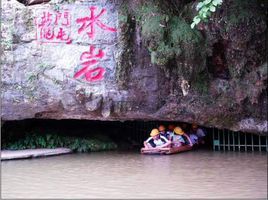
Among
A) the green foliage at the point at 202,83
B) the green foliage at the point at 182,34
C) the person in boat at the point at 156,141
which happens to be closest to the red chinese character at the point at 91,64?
the green foliage at the point at 182,34

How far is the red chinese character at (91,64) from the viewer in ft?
26.2

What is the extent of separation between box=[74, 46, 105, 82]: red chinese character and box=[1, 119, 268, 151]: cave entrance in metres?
2.28

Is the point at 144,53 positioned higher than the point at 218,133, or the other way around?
the point at 144,53

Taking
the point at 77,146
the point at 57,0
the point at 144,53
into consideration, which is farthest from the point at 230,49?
the point at 77,146

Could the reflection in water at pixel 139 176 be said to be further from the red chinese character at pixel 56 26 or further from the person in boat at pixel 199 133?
the red chinese character at pixel 56 26

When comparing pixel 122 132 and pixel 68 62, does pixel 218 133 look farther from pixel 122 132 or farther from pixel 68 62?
pixel 68 62

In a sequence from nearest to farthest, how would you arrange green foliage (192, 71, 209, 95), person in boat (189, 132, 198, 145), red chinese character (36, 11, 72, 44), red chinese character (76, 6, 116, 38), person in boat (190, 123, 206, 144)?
green foliage (192, 71, 209, 95), red chinese character (76, 6, 116, 38), red chinese character (36, 11, 72, 44), person in boat (189, 132, 198, 145), person in boat (190, 123, 206, 144)

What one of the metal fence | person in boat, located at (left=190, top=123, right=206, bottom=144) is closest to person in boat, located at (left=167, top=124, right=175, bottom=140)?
person in boat, located at (left=190, top=123, right=206, bottom=144)

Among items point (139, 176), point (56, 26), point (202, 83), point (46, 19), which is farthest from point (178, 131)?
point (46, 19)

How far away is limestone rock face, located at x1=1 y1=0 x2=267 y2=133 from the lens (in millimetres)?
7363

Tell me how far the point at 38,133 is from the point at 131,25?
3.44 metres

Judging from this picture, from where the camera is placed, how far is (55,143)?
9438 millimetres

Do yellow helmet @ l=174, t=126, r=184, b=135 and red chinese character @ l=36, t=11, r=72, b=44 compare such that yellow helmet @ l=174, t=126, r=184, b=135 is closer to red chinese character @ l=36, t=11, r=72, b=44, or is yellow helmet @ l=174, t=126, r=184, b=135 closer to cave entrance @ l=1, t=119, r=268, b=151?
cave entrance @ l=1, t=119, r=268, b=151

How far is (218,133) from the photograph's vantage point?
981 cm
